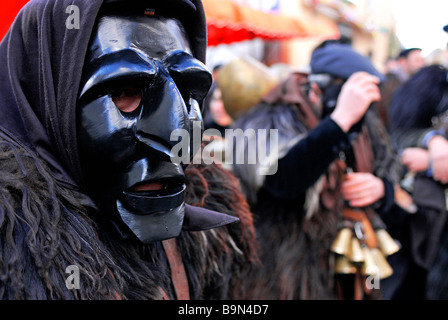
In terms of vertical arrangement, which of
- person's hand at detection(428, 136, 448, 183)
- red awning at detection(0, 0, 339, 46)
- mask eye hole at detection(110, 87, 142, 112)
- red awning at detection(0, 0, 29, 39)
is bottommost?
person's hand at detection(428, 136, 448, 183)

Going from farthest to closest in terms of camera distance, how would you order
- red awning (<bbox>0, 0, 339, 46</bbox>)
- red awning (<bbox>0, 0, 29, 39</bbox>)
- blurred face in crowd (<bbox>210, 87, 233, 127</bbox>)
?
red awning (<bbox>0, 0, 339, 46</bbox>) < blurred face in crowd (<bbox>210, 87, 233, 127</bbox>) < red awning (<bbox>0, 0, 29, 39</bbox>)

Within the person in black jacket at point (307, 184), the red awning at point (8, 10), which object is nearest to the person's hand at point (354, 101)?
the person in black jacket at point (307, 184)

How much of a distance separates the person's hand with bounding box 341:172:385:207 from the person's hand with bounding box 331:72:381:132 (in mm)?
293

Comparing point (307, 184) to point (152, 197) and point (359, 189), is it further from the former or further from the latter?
point (152, 197)

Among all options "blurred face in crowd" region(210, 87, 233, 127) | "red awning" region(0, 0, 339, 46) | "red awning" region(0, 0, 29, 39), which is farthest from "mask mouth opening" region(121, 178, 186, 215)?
"red awning" region(0, 0, 339, 46)

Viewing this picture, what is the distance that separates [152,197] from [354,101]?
3.80 feet

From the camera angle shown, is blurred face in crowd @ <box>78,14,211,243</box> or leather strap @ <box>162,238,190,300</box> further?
leather strap @ <box>162,238,190,300</box>

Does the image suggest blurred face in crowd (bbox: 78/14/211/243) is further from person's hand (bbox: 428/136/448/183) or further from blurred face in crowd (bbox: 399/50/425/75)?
blurred face in crowd (bbox: 399/50/425/75)

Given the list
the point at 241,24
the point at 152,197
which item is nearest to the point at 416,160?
the point at 152,197

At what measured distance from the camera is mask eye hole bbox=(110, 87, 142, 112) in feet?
3.12

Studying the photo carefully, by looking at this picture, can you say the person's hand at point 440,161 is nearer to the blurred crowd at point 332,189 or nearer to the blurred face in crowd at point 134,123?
the blurred crowd at point 332,189
